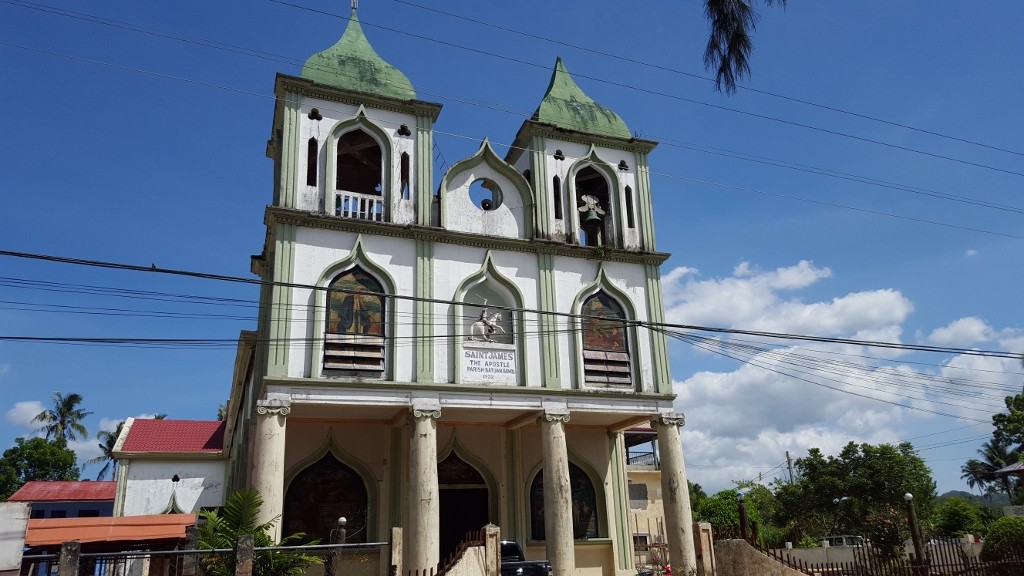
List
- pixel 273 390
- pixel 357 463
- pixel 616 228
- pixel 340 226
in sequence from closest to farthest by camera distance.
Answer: pixel 273 390
pixel 340 226
pixel 357 463
pixel 616 228

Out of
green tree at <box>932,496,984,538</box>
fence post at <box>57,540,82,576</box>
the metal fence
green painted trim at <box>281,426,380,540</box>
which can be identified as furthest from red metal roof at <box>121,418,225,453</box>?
green tree at <box>932,496,984,538</box>

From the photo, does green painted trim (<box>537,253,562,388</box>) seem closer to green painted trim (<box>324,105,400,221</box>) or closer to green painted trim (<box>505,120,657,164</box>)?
green painted trim (<box>505,120,657,164</box>)

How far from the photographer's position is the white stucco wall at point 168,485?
30953mm

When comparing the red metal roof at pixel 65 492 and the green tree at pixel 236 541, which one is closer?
the green tree at pixel 236 541

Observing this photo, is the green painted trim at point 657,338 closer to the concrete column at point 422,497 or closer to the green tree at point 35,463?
the concrete column at point 422,497

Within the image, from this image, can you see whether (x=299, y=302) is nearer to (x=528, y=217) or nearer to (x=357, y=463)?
(x=357, y=463)

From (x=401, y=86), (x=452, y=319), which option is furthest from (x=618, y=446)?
(x=401, y=86)

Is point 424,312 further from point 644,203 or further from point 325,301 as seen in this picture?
point 644,203

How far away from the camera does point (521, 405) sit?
20297 millimetres

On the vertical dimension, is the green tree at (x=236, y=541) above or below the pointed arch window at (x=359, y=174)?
below

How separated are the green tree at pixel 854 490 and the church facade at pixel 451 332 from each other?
21.2m

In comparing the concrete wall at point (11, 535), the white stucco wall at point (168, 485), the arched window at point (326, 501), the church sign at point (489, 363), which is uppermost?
the church sign at point (489, 363)

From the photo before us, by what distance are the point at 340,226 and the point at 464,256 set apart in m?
3.44

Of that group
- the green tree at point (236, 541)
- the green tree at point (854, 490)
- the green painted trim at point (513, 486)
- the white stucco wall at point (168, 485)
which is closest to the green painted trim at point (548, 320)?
the green painted trim at point (513, 486)
